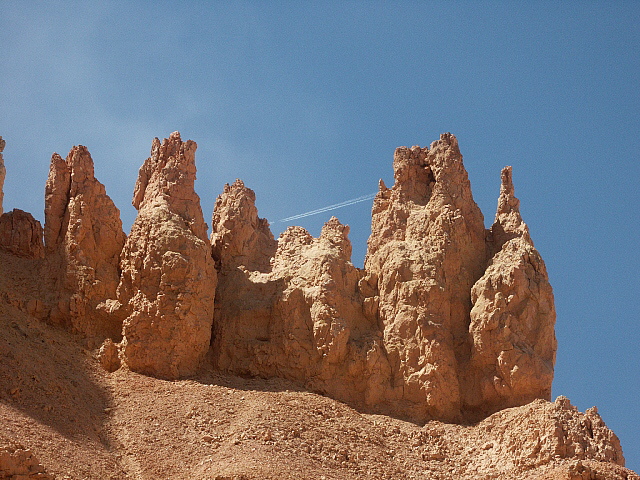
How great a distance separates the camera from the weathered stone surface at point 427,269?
3581 centimetres

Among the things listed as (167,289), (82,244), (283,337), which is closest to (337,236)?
(283,337)

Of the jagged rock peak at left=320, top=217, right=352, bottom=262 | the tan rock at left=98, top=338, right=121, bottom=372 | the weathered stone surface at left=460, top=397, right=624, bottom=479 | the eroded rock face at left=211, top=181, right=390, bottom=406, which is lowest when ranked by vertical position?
the weathered stone surface at left=460, top=397, right=624, bottom=479

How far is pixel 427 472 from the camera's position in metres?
32.6

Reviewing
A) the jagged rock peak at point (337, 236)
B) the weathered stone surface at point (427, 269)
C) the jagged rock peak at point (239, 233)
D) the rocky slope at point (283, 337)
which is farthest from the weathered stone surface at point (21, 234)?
the weathered stone surface at point (427, 269)

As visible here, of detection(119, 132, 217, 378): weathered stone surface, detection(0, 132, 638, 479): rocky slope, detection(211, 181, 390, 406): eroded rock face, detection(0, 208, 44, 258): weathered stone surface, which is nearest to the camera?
detection(0, 132, 638, 479): rocky slope

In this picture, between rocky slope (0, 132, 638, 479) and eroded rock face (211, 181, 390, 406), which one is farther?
eroded rock face (211, 181, 390, 406)

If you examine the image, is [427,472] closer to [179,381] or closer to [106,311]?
[179,381]

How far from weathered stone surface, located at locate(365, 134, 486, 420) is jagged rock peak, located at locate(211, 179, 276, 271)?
410 centimetres

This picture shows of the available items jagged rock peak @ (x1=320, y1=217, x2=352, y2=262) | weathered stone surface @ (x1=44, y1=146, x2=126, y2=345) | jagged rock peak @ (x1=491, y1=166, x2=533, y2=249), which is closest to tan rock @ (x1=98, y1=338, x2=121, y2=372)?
weathered stone surface @ (x1=44, y1=146, x2=126, y2=345)

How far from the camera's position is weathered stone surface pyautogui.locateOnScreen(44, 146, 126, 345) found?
36.3 m

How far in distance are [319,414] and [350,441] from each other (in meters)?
1.55

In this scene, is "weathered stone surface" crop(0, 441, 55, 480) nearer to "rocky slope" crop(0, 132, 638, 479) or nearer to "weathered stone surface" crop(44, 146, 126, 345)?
"rocky slope" crop(0, 132, 638, 479)

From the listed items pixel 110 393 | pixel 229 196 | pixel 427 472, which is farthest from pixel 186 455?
pixel 229 196

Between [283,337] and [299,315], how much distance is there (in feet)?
3.04
